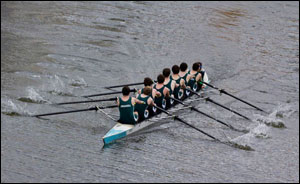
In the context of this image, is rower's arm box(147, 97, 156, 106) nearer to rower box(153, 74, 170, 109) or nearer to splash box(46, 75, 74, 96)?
rower box(153, 74, 170, 109)

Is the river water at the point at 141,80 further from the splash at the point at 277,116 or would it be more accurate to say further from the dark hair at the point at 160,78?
the dark hair at the point at 160,78

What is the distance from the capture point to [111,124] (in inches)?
594

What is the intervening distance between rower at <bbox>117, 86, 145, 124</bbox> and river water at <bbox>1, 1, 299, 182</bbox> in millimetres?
639

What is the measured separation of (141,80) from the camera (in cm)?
1962

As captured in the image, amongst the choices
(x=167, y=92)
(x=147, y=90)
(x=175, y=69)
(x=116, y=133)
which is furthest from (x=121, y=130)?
(x=175, y=69)

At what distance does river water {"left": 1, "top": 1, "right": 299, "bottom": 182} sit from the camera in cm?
1296

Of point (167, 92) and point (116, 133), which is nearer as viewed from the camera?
point (116, 133)

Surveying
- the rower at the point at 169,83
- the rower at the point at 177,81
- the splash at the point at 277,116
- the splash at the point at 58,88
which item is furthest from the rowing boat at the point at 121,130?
the splash at the point at 277,116

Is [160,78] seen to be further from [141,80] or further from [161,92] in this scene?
[141,80]

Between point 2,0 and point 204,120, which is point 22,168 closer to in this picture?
point 204,120

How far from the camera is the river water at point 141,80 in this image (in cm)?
1296

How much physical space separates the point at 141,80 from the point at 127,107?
18.8ft

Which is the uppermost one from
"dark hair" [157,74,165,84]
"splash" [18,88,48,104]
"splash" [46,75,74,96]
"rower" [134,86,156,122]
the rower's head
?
"dark hair" [157,74,165,84]

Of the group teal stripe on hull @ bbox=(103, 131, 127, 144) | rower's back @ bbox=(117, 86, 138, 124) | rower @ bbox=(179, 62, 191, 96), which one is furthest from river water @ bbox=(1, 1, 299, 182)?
rower @ bbox=(179, 62, 191, 96)
